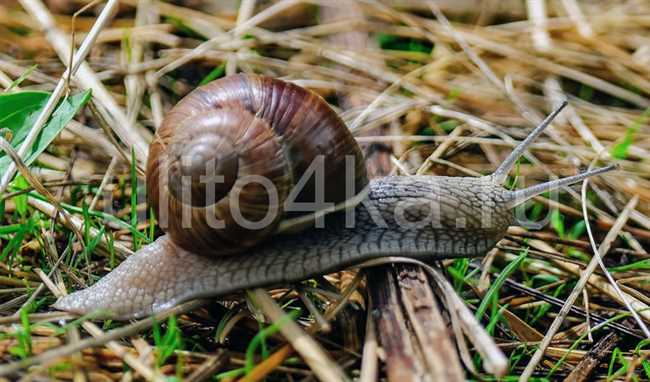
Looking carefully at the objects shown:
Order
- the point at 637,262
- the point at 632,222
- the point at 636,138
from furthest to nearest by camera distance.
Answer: the point at 636,138
the point at 632,222
the point at 637,262

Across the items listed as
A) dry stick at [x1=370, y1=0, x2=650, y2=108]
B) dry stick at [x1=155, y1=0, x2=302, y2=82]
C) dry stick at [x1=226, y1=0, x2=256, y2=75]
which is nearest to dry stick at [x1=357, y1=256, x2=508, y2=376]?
dry stick at [x1=155, y1=0, x2=302, y2=82]

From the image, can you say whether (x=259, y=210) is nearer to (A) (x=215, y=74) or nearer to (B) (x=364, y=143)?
(B) (x=364, y=143)

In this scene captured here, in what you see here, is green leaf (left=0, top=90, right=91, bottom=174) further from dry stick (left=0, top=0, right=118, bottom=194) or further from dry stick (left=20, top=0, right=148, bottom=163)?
dry stick (left=20, top=0, right=148, bottom=163)

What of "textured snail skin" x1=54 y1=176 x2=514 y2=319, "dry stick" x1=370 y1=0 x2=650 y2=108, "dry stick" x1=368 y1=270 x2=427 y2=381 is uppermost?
"dry stick" x1=370 y1=0 x2=650 y2=108

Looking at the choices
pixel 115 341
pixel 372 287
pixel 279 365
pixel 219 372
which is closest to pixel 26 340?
pixel 115 341

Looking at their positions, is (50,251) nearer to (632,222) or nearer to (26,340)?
(26,340)

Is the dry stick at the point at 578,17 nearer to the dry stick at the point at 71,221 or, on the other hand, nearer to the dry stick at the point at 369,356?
the dry stick at the point at 369,356

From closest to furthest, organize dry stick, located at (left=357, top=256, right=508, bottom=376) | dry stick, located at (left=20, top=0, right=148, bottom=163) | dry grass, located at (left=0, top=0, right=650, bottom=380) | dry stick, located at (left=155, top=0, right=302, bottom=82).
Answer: dry stick, located at (left=357, top=256, right=508, bottom=376) → dry grass, located at (left=0, top=0, right=650, bottom=380) → dry stick, located at (left=20, top=0, right=148, bottom=163) → dry stick, located at (left=155, top=0, right=302, bottom=82)

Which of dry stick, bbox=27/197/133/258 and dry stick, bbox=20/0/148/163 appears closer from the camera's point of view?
dry stick, bbox=27/197/133/258
